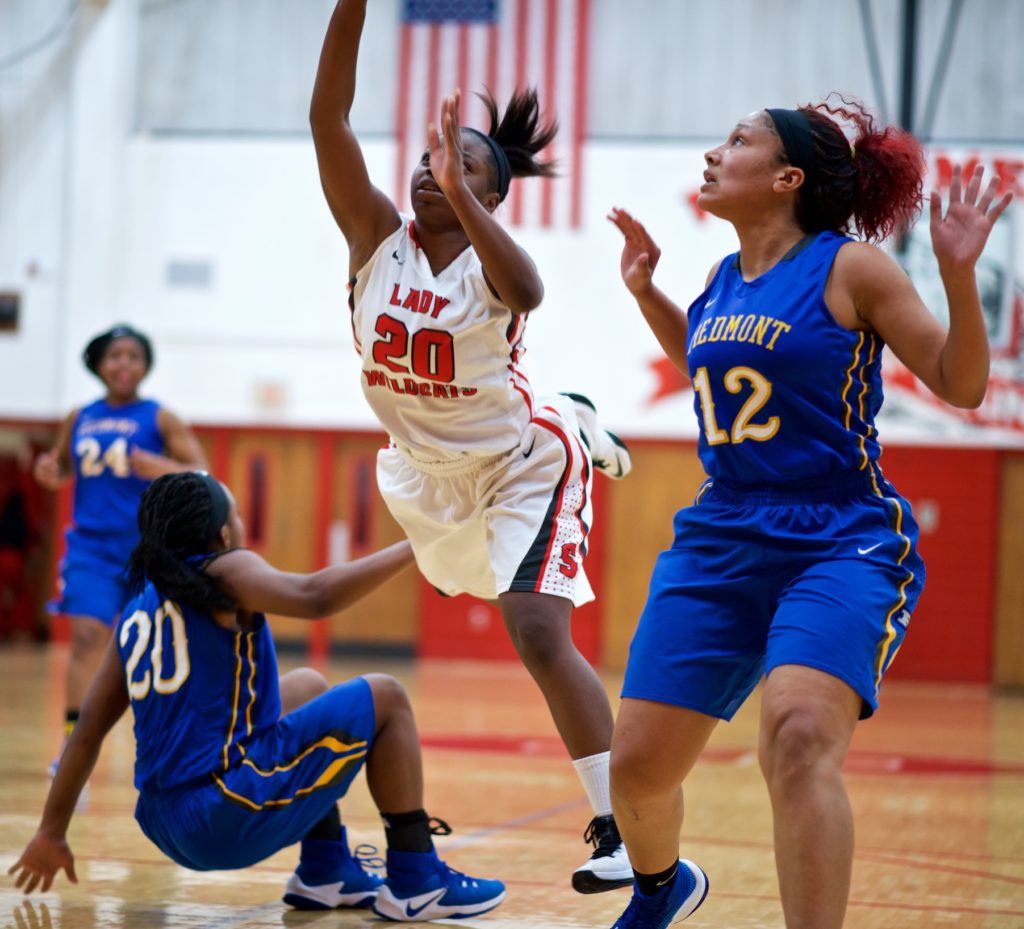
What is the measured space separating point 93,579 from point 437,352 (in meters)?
3.46

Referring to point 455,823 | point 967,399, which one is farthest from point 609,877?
point 455,823

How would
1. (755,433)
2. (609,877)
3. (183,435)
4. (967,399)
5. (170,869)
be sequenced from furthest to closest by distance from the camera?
(183,435) → (170,869) → (609,877) → (755,433) → (967,399)

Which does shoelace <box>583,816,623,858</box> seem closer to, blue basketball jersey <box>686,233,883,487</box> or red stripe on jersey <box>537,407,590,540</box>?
red stripe on jersey <box>537,407,590,540</box>

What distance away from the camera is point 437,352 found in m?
3.74

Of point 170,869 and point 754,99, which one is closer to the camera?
point 170,869

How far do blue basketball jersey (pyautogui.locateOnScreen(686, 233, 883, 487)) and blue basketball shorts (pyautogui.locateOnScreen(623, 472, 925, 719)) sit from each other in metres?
0.06

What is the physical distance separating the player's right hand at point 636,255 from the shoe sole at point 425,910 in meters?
1.59

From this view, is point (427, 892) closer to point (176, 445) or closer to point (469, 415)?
point (469, 415)

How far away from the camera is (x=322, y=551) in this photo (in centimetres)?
1561

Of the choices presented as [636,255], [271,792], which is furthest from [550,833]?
[636,255]

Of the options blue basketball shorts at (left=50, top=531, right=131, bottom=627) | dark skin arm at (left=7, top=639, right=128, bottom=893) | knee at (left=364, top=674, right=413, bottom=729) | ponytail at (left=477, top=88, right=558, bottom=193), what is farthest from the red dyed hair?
blue basketball shorts at (left=50, top=531, right=131, bottom=627)

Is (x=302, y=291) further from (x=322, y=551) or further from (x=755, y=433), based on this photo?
(x=755, y=433)

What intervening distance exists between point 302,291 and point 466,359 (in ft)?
39.0

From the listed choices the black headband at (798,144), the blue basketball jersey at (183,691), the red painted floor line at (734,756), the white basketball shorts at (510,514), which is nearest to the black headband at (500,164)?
the white basketball shorts at (510,514)
